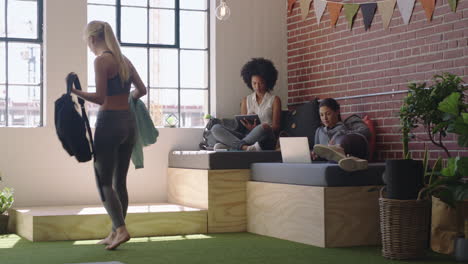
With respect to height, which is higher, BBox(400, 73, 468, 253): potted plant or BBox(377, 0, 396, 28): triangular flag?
BBox(377, 0, 396, 28): triangular flag

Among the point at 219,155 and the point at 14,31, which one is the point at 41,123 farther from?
the point at 219,155

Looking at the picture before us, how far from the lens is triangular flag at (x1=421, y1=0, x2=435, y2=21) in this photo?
5539mm

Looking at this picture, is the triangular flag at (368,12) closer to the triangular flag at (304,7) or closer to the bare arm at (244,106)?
the triangular flag at (304,7)

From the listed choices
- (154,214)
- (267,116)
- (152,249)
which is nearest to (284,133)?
(267,116)

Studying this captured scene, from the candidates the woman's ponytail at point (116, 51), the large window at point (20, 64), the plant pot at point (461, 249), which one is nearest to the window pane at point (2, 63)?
the large window at point (20, 64)

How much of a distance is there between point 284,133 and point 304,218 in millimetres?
1708

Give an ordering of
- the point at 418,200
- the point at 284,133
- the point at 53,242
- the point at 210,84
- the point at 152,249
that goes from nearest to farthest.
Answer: the point at 418,200
the point at 152,249
the point at 53,242
the point at 284,133
the point at 210,84

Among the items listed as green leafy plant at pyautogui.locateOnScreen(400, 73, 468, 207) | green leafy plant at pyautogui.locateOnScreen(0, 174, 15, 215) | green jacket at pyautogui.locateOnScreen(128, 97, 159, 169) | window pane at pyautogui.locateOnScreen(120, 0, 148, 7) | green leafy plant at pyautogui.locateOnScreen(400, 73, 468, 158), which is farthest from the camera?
window pane at pyautogui.locateOnScreen(120, 0, 148, 7)

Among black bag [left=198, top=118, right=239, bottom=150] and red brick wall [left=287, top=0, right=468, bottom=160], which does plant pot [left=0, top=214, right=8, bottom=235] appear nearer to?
black bag [left=198, top=118, right=239, bottom=150]

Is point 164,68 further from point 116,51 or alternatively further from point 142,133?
point 116,51

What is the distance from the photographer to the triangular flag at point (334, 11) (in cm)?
666

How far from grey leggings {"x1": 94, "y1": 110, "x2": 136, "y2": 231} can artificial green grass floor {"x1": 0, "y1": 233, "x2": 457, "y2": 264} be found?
0.33 meters

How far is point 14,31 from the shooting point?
6.84 meters

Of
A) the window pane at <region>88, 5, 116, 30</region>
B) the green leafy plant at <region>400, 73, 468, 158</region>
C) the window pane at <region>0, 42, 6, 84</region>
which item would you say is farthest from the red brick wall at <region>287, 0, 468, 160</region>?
the window pane at <region>0, 42, 6, 84</region>
